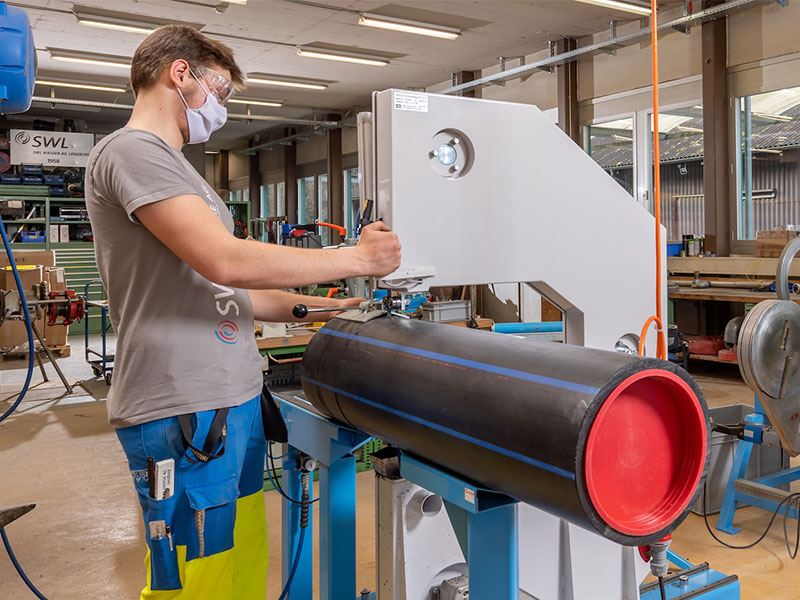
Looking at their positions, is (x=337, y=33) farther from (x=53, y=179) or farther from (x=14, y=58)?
(x=14, y=58)

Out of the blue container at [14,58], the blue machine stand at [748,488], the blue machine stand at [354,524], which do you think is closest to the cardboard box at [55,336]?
the blue container at [14,58]

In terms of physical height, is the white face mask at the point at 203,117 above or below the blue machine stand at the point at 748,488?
above

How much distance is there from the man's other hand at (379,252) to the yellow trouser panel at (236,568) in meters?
0.56

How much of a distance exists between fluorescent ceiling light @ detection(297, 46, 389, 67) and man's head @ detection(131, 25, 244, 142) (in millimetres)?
6129

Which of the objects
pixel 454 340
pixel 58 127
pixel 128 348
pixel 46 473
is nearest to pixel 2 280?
pixel 46 473

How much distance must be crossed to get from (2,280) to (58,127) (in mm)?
4738

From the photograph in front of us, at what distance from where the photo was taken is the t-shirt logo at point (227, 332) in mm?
1242

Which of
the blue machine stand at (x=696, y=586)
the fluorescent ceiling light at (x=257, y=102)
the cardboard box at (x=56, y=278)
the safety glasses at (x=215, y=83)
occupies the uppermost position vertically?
the fluorescent ceiling light at (x=257, y=102)

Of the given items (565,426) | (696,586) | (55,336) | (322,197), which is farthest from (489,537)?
(322,197)

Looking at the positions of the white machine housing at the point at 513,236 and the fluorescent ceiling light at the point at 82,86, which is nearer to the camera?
the white machine housing at the point at 513,236

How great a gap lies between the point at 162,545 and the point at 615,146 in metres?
6.70

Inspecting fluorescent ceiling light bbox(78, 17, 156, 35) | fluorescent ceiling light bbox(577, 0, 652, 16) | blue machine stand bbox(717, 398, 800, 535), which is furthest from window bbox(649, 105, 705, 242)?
fluorescent ceiling light bbox(78, 17, 156, 35)

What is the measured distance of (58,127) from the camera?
32.9 ft

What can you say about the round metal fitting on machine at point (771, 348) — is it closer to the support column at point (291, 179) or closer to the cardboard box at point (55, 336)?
the cardboard box at point (55, 336)
